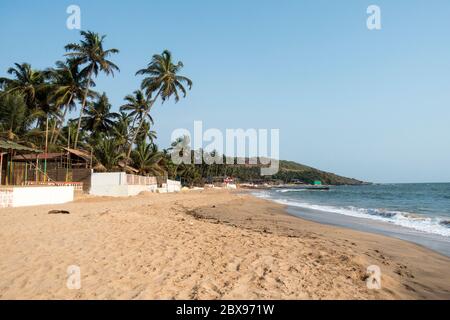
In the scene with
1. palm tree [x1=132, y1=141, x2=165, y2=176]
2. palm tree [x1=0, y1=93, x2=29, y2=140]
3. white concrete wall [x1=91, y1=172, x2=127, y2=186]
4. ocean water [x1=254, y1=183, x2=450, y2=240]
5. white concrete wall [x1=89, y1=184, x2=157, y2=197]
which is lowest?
ocean water [x1=254, y1=183, x2=450, y2=240]

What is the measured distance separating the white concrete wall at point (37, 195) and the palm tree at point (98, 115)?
20742 millimetres

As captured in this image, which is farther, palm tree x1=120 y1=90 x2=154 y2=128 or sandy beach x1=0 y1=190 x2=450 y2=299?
palm tree x1=120 y1=90 x2=154 y2=128

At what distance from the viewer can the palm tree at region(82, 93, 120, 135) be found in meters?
37.3

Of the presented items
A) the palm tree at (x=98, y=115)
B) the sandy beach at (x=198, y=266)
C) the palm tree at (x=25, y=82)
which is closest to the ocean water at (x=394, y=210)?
the sandy beach at (x=198, y=266)

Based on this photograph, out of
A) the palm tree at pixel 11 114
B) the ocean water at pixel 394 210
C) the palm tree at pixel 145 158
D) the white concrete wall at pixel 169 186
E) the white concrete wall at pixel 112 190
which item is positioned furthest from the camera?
the white concrete wall at pixel 169 186

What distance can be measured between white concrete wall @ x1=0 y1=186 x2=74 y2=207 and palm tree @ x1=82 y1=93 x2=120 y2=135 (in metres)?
20.7

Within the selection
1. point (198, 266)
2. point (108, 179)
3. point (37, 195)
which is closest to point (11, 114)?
point (108, 179)

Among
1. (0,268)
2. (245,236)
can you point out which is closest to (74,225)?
(0,268)

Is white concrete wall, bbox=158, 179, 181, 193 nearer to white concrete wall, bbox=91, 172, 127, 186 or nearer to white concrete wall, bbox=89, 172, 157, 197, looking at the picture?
Answer: white concrete wall, bbox=89, 172, 157, 197

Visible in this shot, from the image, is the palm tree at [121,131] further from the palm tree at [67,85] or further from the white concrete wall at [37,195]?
→ the white concrete wall at [37,195]

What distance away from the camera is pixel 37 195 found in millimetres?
15539

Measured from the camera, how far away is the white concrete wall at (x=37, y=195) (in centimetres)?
1418

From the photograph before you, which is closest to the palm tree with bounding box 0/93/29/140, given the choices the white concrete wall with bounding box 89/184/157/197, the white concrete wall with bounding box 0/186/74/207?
the white concrete wall with bounding box 89/184/157/197

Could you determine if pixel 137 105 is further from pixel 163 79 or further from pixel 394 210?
pixel 394 210
